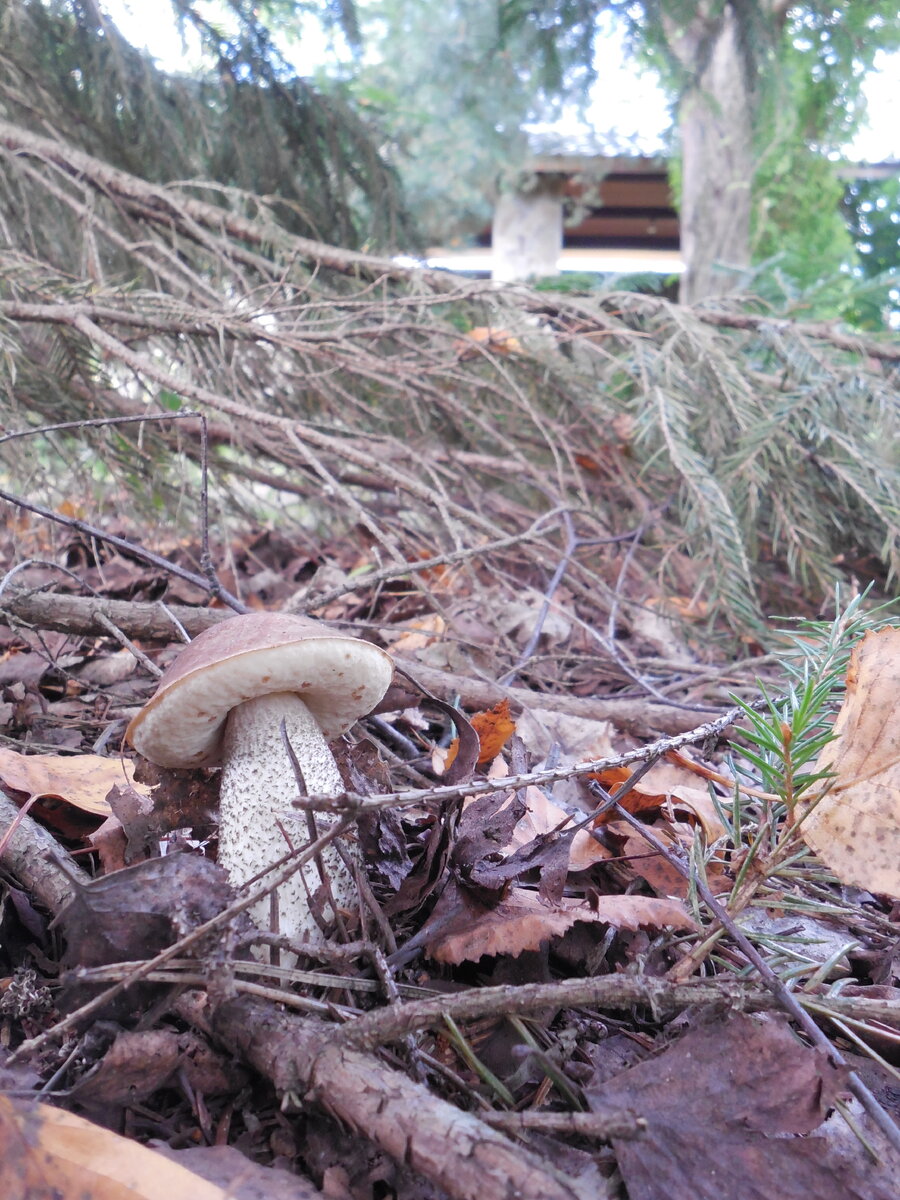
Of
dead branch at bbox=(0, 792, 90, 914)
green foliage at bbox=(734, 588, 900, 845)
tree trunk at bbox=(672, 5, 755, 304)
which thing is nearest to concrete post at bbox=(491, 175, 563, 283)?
tree trunk at bbox=(672, 5, 755, 304)

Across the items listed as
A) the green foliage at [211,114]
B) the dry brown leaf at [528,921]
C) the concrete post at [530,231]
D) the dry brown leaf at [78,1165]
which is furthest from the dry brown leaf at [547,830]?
the concrete post at [530,231]

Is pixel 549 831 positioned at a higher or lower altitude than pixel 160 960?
lower

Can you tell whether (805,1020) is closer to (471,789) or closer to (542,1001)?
(542,1001)

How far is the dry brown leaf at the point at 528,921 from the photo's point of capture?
2.70 ft

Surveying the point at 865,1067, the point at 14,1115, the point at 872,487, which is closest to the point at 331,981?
the point at 14,1115

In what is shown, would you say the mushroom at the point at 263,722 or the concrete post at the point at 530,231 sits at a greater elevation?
the concrete post at the point at 530,231

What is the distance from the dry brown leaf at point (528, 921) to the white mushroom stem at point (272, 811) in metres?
0.15

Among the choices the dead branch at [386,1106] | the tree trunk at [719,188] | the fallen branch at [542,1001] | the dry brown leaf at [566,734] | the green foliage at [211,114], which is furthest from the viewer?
the tree trunk at [719,188]

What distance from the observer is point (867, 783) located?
70 centimetres

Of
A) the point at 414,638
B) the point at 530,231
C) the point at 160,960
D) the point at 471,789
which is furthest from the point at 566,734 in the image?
the point at 530,231

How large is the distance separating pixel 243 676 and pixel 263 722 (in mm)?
126

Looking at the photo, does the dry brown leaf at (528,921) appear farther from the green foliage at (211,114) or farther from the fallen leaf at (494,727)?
the green foliage at (211,114)

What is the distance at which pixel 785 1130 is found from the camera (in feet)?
2.07

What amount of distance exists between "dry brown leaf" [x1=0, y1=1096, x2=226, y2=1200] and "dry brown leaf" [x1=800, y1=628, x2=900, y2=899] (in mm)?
585
